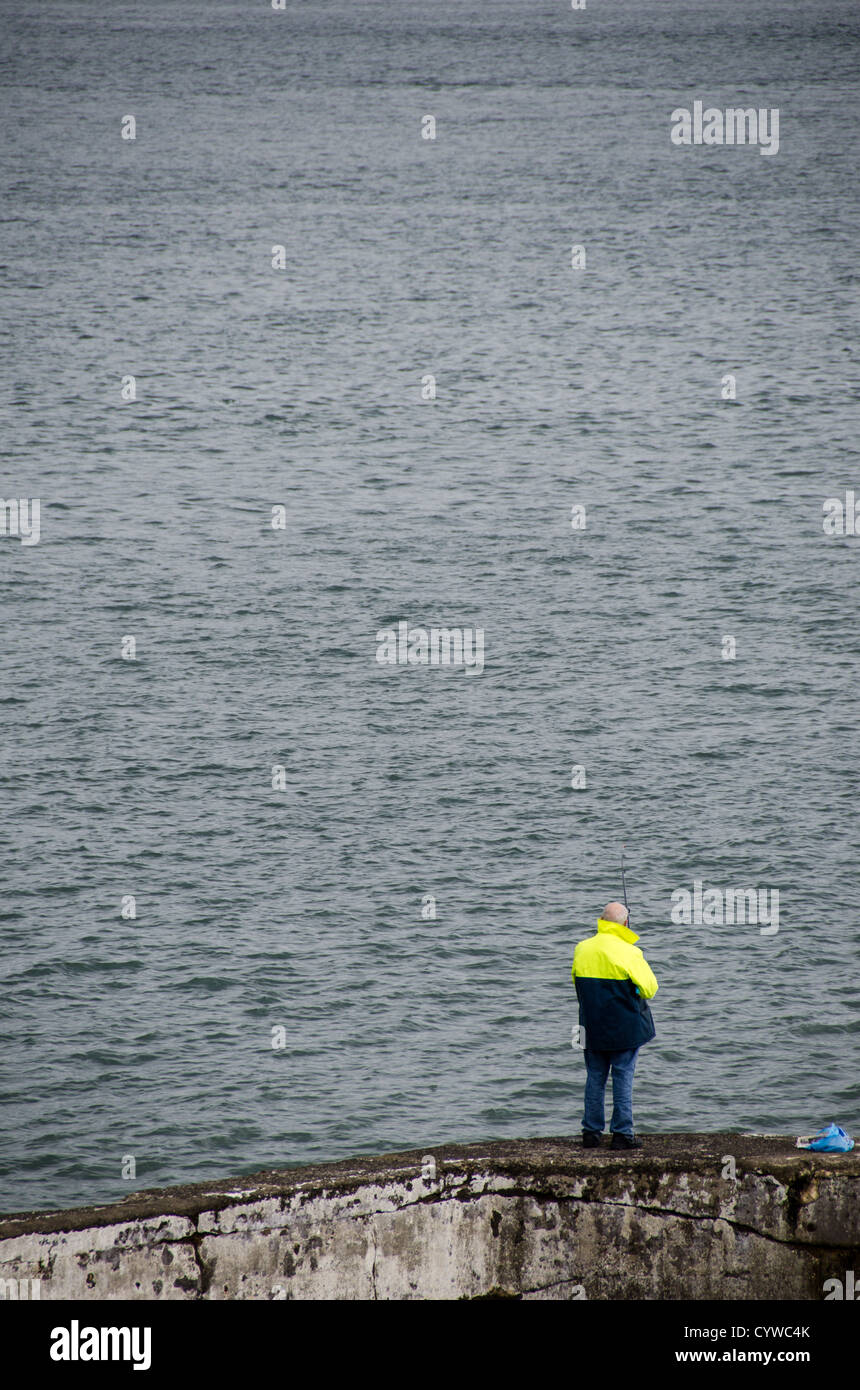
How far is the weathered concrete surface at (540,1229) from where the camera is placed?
8508mm

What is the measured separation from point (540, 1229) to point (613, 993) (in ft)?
6.25

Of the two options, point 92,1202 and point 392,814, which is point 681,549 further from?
point 92,1202

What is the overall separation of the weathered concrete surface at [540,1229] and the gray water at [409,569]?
7.99m

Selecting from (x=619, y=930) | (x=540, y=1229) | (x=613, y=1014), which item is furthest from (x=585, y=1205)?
(x=619, y=930)

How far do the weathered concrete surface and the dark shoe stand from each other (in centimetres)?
95

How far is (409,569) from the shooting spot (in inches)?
1468

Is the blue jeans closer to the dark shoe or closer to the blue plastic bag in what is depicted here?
the dark shoe

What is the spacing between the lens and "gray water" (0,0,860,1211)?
1903cm

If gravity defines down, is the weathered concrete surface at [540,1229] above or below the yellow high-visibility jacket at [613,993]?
below

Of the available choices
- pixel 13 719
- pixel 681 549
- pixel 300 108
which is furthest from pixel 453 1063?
pixel 300 108

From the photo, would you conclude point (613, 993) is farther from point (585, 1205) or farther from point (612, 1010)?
point (585, 1205)

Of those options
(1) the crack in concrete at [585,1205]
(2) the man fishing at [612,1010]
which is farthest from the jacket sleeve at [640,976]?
(1) the crack in concrete at [585,1205]

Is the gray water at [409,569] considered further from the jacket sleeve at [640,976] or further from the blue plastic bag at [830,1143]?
the blue plastic bag at [830,1143]

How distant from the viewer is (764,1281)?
8.63 meters
